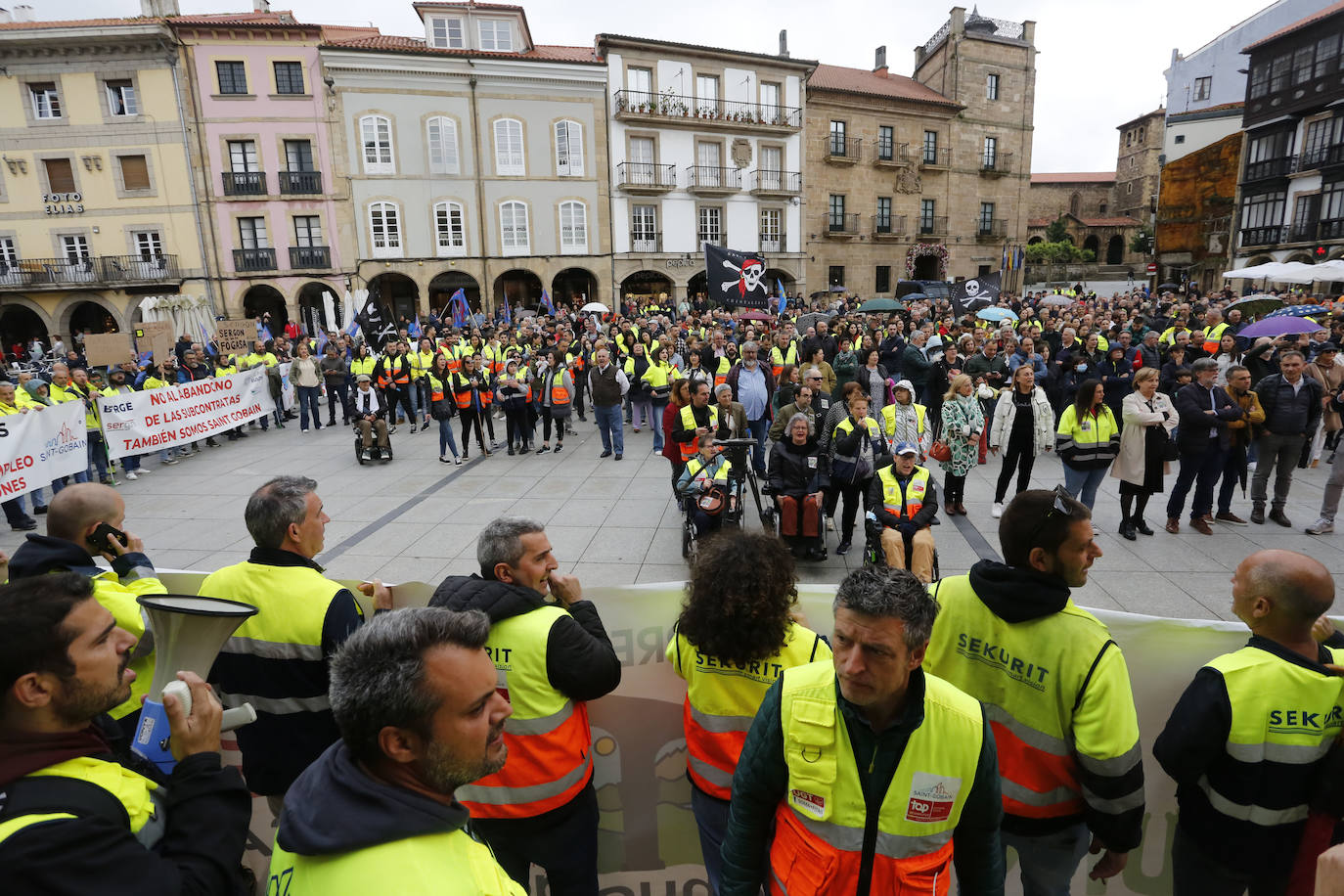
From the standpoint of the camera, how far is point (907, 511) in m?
5.69

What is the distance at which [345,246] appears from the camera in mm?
28625

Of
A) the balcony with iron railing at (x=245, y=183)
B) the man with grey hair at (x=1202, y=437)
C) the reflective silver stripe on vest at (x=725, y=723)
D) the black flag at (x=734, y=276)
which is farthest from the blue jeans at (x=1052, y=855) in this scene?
the balcony with iron railing at (x=245, y=183)

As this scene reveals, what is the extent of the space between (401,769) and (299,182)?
32.5m

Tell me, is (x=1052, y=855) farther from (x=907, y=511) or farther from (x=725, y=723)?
(x=907, y=511)

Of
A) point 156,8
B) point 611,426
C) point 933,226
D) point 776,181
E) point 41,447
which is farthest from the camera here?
point 933,226

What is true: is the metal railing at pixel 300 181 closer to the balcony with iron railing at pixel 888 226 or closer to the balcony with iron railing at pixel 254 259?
the balcony with iron railing at pixel 254 259

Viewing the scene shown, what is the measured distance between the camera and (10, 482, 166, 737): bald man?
2465 mm

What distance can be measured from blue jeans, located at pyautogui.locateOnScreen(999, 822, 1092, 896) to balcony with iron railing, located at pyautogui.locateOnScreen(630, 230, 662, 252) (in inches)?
1247

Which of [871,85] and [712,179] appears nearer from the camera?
[712,179]

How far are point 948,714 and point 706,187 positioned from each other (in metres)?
33.3

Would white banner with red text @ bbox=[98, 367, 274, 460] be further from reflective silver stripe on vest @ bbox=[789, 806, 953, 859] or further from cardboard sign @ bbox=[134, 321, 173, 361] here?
reflective silver stripe on vest @ bbox=[789, 806, 953, 859]

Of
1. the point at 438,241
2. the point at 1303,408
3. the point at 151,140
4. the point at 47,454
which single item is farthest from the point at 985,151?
the point at 47,454

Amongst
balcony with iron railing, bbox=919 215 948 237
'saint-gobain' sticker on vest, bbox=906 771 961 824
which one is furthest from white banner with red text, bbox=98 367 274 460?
balcony with iron railing, bbox=919 215 948 237

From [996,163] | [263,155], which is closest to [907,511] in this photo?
[263,155]
